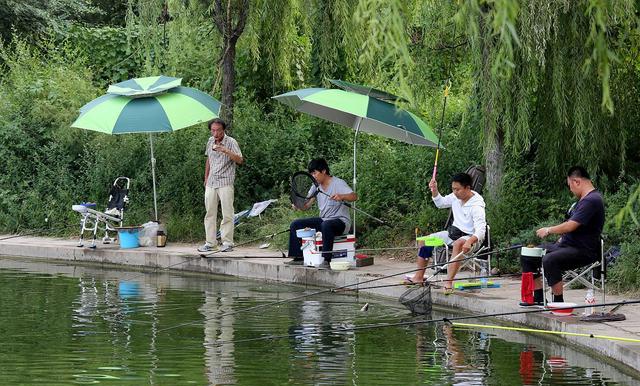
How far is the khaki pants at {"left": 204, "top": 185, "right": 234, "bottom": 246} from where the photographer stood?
17.8m

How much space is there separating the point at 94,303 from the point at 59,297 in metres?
0.76

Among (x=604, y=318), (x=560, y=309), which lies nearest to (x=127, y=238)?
(x=560, y=309)

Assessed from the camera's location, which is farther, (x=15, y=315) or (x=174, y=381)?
(x=15, y=315)

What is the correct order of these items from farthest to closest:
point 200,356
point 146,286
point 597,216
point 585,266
→ point 146,286
point 585,266
point 597,216
point 200,356

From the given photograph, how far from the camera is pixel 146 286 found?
53.1 ft

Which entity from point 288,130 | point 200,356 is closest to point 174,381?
point 200,356

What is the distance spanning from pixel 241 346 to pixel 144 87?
7.90 meters

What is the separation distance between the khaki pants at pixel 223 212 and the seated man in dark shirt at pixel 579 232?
677 cm

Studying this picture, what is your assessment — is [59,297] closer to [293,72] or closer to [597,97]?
[597,97]

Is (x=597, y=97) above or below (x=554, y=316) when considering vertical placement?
above

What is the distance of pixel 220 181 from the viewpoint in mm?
17922

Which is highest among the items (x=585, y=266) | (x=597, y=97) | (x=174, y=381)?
(x=597, y=97)

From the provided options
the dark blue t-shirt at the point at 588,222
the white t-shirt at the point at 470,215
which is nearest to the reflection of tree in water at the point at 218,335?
the white t-shirt at the point at 470,215

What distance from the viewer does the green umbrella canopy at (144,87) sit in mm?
18312
